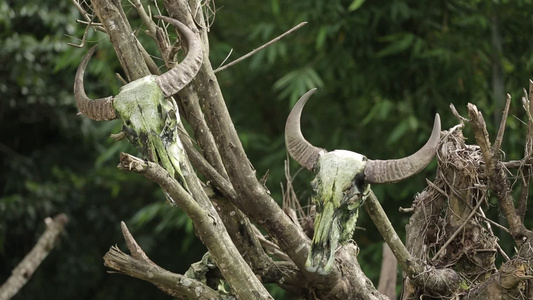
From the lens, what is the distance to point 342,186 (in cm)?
281

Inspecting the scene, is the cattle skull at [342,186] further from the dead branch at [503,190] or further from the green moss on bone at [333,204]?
the dead branch at [503,190]

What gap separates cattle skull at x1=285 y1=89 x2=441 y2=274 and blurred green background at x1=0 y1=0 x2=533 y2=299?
122 inches

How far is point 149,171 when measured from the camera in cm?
246

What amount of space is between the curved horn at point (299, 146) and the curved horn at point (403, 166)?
0.70 feet

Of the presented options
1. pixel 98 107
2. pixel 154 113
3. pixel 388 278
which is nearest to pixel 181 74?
pixel 154 113

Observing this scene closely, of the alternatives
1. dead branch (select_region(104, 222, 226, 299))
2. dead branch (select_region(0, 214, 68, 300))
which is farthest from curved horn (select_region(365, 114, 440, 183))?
dead branch (select_region(0, 214, 68, 300))

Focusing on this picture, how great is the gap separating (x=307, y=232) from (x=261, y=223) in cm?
45

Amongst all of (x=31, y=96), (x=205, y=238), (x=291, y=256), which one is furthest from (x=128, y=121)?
(x=31, y=96)

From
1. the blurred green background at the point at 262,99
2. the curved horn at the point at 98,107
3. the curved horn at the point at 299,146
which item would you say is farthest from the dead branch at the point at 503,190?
the blurred green background at the point at 262,99

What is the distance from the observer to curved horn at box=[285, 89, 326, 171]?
9.78 feet

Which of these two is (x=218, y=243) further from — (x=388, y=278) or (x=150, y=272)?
(x=388, y=278)

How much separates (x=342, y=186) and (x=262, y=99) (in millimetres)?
4682

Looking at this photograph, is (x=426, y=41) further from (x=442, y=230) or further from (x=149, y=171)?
(x=149, y=171)

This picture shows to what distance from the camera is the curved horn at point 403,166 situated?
9.18 ft
